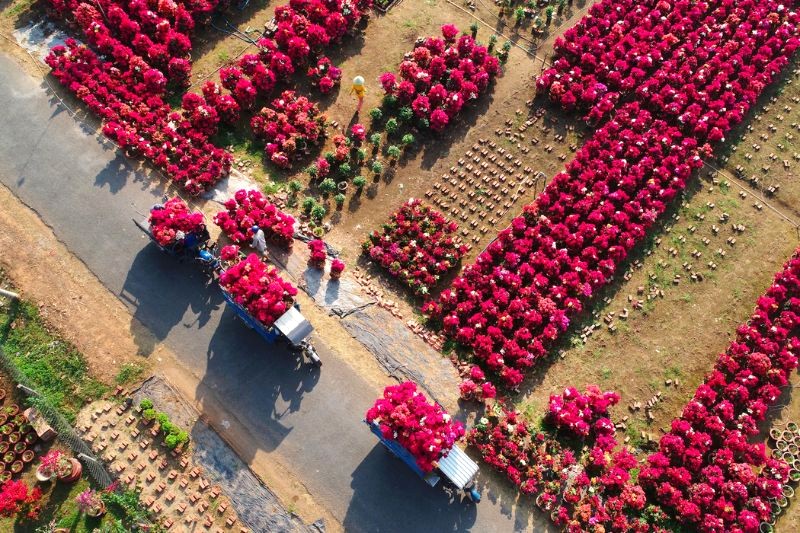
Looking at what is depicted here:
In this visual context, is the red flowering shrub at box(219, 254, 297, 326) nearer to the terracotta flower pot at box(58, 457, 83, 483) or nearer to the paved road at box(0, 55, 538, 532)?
the paved road at box(0, 55, 538, 532)

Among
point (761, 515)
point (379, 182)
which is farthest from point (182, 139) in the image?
point (761, 515)

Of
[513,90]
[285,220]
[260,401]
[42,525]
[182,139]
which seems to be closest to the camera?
[42,525]

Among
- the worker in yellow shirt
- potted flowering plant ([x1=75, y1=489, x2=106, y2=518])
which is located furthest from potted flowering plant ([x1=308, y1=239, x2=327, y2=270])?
potted flowering plant ([x1=75, y1=489, x2=106, y2=518])

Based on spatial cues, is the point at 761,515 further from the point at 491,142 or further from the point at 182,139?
the point at 182,139

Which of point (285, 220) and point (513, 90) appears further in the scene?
point (513, 90)

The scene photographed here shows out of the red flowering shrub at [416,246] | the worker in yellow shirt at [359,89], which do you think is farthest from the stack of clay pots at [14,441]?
the worker in yellow shirt at [359,89]

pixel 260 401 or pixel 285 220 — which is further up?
pixel 285 220
